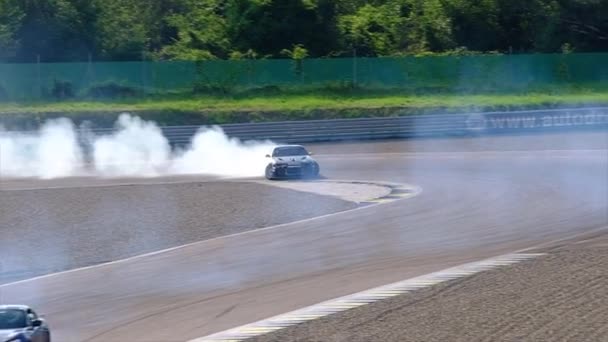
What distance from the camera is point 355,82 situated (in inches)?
2136

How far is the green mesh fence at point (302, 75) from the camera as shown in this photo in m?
50.7

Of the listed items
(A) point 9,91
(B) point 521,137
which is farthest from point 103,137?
(B) point 521,137

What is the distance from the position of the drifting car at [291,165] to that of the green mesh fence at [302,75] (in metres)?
17.7

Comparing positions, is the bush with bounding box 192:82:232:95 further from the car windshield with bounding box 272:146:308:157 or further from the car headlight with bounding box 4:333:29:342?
the car headlight with bounding box 4:333:29:342

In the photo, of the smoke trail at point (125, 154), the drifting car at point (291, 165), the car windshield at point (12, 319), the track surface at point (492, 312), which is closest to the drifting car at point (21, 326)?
the car windshield at point (12, 319)

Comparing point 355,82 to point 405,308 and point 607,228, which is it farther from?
point 405,308

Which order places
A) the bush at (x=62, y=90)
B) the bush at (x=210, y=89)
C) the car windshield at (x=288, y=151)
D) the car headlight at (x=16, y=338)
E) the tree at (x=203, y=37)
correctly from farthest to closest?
the tree at (x=203, y=37)
the bush at (x=210, y=89)
the bush at (x=62, y=90)
the car windshield at (x=288, y=151)
the car headlight at (x=16, y=338)

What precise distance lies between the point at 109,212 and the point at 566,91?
33.0 m

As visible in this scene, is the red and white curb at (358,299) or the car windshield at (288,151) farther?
the car windshield at (288,151)

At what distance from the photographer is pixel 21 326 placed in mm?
13109

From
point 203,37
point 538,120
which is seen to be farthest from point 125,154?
point 203,37

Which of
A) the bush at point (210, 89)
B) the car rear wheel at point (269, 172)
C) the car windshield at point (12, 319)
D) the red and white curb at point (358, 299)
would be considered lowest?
the car rear wheel at point (269, 172)

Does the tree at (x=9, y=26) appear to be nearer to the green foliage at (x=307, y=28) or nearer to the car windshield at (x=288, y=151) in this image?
the green foliage at (x=307, y=28)

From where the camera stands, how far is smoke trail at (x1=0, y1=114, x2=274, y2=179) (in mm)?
37500
